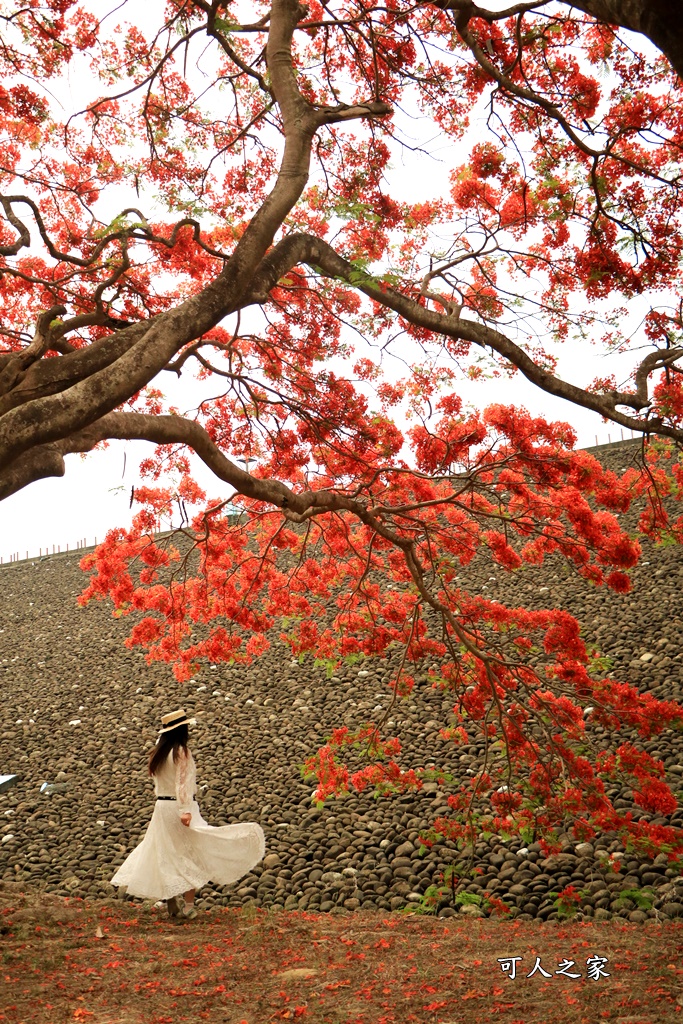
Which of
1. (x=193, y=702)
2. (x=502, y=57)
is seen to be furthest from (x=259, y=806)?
(x=502, y=57)

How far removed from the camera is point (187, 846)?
545 cm

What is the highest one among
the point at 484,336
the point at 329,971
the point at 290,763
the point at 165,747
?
the point at 484,336

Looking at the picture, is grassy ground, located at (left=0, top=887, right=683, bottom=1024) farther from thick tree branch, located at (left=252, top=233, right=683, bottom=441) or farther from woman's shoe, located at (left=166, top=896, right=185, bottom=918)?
thick tree branch, located at (left=252, top=233, right=683, bottom=441)

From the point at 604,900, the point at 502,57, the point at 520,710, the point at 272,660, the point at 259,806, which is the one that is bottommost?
the point at 604,900

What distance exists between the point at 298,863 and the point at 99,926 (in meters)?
1.55

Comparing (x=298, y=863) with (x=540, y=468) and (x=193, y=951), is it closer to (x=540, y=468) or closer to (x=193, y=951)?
(x=193, y=951)

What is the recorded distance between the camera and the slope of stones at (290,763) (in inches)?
219

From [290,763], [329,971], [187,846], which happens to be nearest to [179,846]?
[187,846]

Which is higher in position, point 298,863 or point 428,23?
point 428,23

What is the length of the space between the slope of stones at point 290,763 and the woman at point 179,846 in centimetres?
55

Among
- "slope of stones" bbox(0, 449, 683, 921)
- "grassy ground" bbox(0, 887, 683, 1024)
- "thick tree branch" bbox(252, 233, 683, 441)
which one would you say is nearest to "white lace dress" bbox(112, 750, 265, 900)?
"grassy ground" bbox(0, 887, 683, 1024)

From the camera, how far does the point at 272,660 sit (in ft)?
34.3

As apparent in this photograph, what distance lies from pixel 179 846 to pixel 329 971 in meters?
1.78

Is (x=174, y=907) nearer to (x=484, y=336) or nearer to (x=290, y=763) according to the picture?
(x=290, y=763)
